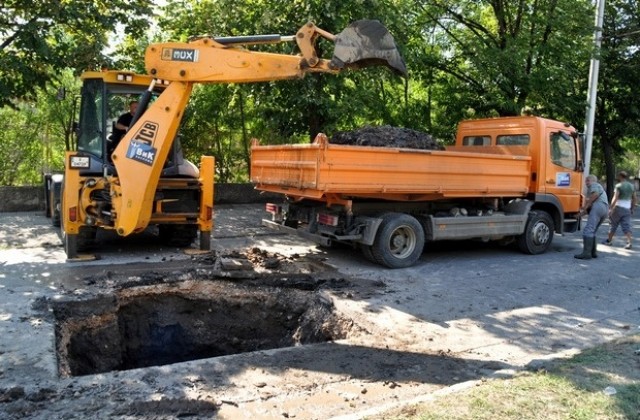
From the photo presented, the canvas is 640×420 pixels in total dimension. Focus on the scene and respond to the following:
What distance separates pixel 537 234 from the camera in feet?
36.0

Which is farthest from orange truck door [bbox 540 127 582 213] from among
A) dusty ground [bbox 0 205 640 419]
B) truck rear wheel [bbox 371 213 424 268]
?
truck rear wheel [bbox 371 213 424 268]

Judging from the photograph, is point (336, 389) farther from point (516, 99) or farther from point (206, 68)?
point (516, 99)

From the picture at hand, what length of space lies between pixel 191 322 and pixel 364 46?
4006 millimetres

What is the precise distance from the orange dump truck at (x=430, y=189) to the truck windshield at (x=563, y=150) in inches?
0.8

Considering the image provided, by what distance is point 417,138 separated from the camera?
32.2 feet

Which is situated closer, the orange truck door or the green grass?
the green grass

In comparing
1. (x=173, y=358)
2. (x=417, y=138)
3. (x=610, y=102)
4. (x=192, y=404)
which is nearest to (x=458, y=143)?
(x=417, y=138)

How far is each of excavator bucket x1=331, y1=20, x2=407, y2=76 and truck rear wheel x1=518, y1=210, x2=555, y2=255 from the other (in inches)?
211

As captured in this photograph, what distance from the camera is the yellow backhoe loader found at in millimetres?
7154

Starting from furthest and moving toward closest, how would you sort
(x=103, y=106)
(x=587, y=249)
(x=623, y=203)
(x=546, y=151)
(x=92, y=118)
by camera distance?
(x=623, y=203), (x=546, y=151), (x=587, y=249), (x=92, y=118), (x=103, y=106)

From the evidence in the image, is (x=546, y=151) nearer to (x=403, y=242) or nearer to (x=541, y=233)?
(x=541, y=233)

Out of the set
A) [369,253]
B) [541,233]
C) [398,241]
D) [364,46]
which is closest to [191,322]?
[369,253]

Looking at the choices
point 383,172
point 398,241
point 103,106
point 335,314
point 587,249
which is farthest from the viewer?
point 587,249

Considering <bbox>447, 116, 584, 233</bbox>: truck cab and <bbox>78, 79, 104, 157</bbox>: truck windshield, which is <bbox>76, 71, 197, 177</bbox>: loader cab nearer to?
<bbox>78, 79, 104, 157</bbox>: truck windshield
